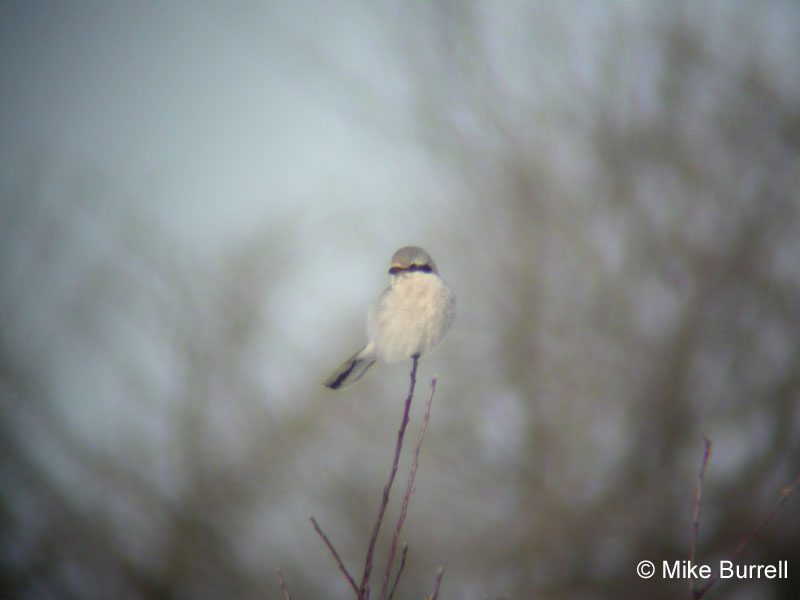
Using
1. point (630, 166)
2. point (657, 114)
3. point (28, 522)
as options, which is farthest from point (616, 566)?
point (28, 522)

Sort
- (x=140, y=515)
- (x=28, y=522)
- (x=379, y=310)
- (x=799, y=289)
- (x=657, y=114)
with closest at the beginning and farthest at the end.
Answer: (x=379, y=310)
(x=799, y=289)
(x=28, y=522)
(x=657, y=114)
(x=140, y=515)

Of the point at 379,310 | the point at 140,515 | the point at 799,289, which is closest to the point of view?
the point at 379,310

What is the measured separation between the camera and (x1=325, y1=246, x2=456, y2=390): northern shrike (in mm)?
1322

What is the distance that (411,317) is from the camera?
1.33m

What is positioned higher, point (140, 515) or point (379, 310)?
point (140, 515)

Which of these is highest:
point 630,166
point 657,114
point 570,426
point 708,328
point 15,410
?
point 657,114

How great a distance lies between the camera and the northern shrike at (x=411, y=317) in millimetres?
1322

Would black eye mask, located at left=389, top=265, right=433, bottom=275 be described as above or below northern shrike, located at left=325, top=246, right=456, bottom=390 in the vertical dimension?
above

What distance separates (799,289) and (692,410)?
1195mm

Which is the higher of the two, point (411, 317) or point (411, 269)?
point (411, 269)

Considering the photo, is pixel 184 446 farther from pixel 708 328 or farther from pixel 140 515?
pixel 708 328

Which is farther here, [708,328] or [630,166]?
[630,166]

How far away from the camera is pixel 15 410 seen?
4.78m

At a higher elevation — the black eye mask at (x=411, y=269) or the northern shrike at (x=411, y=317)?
the black eye mask at (x=411, y=269)
